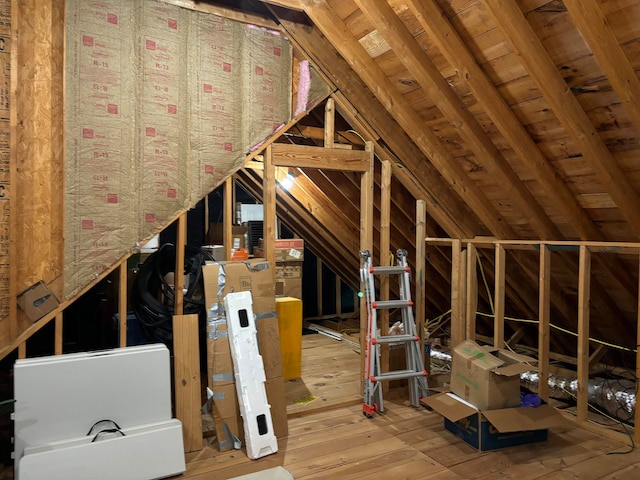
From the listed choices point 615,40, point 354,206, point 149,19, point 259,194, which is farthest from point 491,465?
point 259,194

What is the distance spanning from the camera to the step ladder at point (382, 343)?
3.65 m

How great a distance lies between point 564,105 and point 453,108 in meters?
0.72

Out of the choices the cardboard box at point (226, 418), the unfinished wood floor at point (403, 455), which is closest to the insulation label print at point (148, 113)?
the cardboard box at point (226, 418)

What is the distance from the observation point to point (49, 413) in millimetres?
2576

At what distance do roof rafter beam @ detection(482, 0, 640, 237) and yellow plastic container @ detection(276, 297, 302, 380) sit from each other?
8.63 feet

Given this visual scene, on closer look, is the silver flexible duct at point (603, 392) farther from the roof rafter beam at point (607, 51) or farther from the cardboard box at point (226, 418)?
the cardboard box at point (226, 418)

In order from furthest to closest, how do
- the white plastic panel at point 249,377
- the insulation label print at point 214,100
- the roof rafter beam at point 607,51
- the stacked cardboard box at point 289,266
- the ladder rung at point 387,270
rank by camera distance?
the stacked cardboard box at point 289,266 → the ladder rung at point 387,270 → the insulation label print at point 214,100 → the white plastic panel at point 249,377 → the roof rafter beam at point 607,51

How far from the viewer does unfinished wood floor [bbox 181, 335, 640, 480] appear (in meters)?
2.78

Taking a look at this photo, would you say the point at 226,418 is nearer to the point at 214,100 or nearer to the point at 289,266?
the point at 214,100

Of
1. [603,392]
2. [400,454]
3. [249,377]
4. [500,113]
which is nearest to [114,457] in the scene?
[249,377]

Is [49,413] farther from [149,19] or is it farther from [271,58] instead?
[271,58]

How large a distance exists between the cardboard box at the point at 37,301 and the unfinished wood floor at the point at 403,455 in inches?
49.5

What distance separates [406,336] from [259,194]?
3159mm

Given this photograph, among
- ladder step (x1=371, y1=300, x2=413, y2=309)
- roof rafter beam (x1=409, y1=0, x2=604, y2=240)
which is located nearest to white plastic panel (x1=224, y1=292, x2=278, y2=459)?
ladder step (x1=371, y1=300, x2=413, y2=309)
